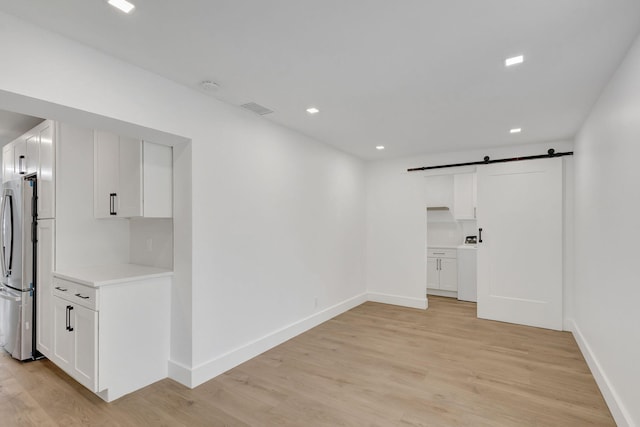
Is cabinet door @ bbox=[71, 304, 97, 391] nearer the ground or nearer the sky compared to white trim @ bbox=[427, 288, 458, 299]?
nearer the sky

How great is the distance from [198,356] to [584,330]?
392cm

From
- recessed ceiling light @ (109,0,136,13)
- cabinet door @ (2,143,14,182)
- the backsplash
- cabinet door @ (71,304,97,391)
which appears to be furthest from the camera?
the backsplash

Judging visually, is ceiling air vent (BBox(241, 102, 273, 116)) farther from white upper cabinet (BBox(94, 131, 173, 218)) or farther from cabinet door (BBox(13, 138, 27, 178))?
cabinet door (BBox(13, 138, 27, 178))

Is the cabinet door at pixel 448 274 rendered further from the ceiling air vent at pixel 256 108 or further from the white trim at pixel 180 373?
the white trim at pixel 180 373

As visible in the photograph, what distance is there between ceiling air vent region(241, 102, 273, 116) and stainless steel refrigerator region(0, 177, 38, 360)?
234 centimetres

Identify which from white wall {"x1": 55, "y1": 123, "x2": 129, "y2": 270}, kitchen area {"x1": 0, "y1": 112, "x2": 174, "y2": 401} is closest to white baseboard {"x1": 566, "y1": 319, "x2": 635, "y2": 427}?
kitchen area {"x1": 0, "y1": 112, "x2": 174, "y2": 401}

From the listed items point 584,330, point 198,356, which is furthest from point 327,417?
point 584,330

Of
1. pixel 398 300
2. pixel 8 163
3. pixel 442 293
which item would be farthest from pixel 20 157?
pixel 442 293

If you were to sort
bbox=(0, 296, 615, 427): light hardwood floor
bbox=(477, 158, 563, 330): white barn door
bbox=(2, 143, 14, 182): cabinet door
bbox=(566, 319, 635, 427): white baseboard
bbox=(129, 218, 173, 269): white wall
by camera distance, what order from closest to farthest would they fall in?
bbox=(566, 319, 635, 427): white baseboard → bbox=(0, 296, 615, 427): light hardwood floor → bbox=(129, 218, 173, 269): white wall → bbox=(2, 143, 14, 182): cabinet door → bbox=(477, 158, 563, 330): white barn door

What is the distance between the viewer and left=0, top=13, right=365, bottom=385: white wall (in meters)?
1.98

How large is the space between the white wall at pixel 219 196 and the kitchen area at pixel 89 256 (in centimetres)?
23

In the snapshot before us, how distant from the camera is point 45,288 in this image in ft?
10.3

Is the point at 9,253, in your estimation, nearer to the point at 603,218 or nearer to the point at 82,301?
the point at 82,301

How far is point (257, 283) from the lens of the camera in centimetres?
340
